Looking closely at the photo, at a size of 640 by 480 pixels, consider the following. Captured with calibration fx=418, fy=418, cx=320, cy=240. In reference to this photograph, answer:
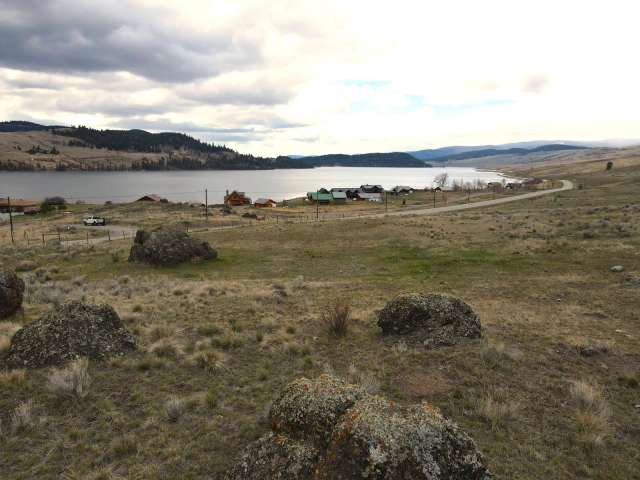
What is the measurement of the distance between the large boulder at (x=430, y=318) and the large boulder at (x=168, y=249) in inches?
927

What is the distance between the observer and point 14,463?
6.51 meters

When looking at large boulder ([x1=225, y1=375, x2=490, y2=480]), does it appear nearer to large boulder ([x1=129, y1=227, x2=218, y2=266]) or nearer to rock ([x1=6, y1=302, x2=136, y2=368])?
rock ([x1=6, y1=302, x2=136, y2=368])

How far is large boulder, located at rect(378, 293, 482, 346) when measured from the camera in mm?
12225

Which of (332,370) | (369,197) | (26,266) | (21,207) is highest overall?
(369,197)

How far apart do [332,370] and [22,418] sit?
244 inches

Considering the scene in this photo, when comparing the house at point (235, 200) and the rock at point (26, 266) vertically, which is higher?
the house at point (235, 200)

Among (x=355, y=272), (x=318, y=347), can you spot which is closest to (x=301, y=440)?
(x=318, y=347)

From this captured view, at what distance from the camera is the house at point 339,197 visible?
11300 cm

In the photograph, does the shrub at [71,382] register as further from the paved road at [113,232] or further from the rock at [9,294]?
the paved road at [113,232]

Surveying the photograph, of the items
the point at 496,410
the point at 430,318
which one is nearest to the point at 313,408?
the point at 496,410

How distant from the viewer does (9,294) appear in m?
14.8

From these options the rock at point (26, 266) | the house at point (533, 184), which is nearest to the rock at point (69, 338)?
the rock at point (26, 266)

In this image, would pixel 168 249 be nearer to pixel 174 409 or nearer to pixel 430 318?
pixel 430 318

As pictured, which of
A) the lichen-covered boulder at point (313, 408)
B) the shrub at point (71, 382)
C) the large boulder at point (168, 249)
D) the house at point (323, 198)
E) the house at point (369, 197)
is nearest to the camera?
the lichen-covered boulder at point (313, 408)
